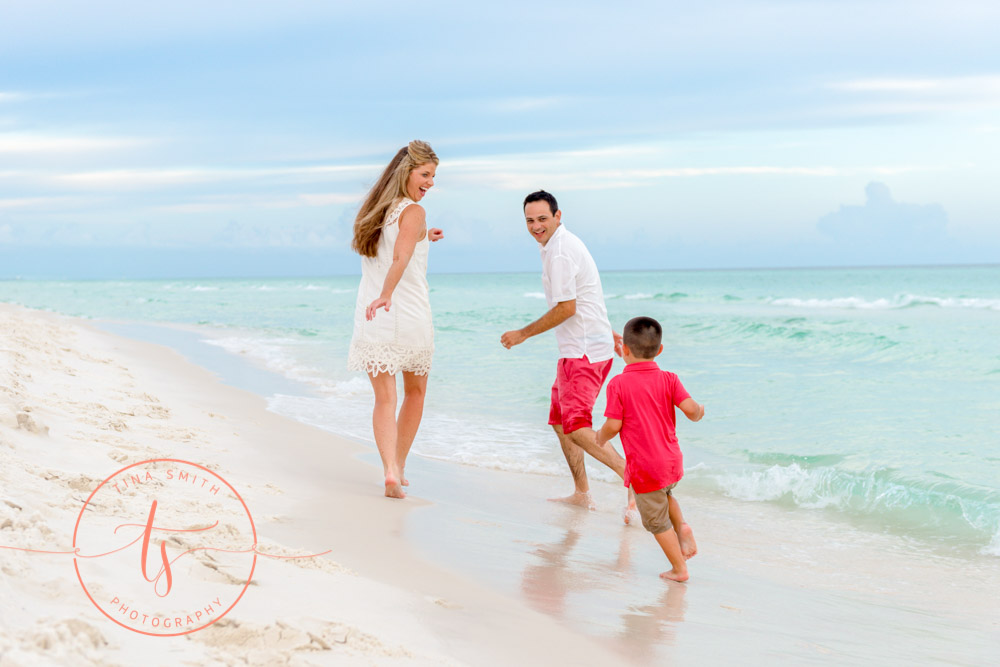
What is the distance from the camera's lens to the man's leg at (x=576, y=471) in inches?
211

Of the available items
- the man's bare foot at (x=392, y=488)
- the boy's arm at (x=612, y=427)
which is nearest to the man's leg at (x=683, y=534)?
the boy's arm at (x=612, y=427)

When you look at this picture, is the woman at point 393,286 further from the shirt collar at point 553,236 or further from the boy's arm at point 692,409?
the boy's arm at point 692,409

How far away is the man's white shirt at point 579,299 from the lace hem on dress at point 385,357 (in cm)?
85

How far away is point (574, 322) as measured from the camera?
5.11m

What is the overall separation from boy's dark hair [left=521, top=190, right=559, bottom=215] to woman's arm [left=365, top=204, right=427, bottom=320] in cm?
70

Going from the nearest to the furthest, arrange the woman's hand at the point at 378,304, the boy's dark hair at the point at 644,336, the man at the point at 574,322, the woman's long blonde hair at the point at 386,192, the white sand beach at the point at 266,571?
Result: the white sand beach at the point at 266,571 → the boy's dark hair at the point at 644,336 → the woman's hand at the point at 378,304 → the woman's long blonde hair at the point at 386,192 → the man at the point at 574,322

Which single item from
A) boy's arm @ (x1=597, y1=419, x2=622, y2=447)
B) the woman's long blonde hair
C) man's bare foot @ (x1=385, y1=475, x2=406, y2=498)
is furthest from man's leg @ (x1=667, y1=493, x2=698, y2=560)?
the woman's long blonde hair

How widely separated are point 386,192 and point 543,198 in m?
0.95

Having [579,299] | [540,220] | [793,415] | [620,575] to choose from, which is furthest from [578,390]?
[793,415]

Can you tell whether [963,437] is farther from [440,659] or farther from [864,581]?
[440,659]

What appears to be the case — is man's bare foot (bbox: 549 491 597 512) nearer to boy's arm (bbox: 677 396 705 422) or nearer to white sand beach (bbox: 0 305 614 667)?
white sand beach (bbox: 0 305 614 667)

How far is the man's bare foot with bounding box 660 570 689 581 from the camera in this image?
3843 millimetres

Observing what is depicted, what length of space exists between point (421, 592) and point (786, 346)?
15325 millimetres

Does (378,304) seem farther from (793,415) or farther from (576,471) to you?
(793,415)
